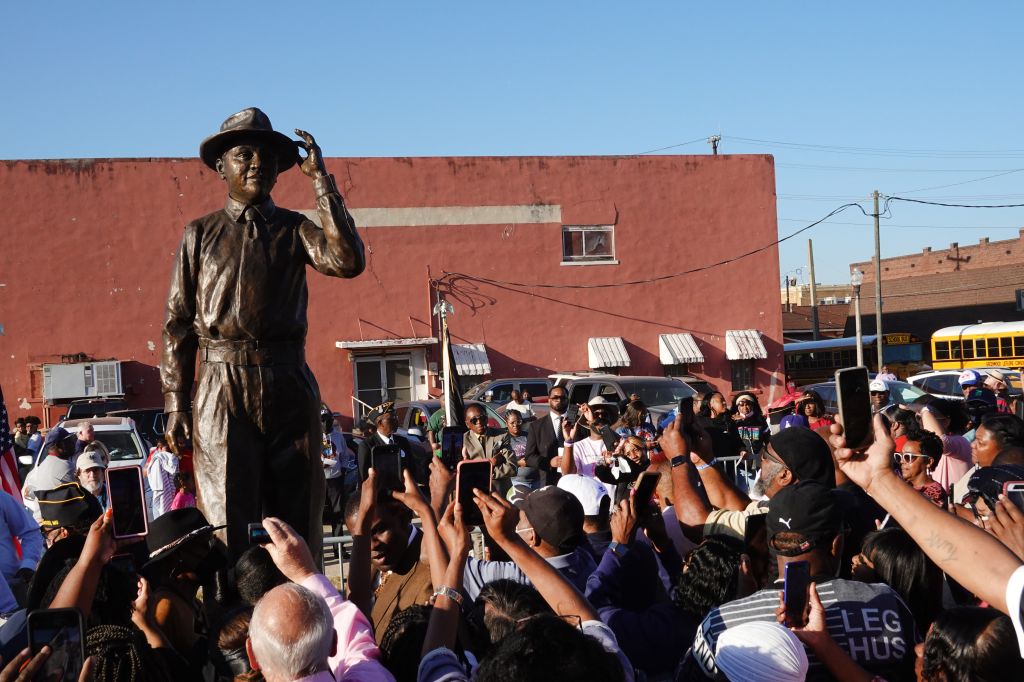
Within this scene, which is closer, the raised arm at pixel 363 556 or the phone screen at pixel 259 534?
the raised arm at pixel 363 556

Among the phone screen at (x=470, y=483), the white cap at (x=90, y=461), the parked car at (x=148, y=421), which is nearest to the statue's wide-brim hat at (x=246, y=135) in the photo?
the phone screen at (x=470, y=483)

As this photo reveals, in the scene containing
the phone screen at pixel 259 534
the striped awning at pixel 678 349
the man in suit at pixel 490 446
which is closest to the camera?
the phone screen at pixel 259 534

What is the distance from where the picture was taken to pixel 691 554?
428 centimetres

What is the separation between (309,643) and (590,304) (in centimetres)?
2719

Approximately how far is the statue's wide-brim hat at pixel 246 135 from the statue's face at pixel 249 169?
39mm

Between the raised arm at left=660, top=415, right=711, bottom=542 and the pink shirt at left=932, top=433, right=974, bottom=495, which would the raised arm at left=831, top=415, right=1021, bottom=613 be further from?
the pink shirt at left=932, top=433, right=974, bottom=495

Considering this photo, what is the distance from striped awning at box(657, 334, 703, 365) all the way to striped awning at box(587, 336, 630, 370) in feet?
Answer: 3.46

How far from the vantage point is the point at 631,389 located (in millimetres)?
20016

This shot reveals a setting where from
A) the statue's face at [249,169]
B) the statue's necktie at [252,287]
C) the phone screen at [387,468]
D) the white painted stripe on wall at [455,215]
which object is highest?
the white painted stripe on wall at [455,215]

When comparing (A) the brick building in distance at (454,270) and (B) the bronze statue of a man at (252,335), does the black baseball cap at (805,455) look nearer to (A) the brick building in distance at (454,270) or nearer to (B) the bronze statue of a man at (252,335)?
(B) the bronze statue of a man at (252,335)

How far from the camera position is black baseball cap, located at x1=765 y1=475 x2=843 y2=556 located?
3.85 metres

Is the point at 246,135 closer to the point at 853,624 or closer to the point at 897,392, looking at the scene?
the point at 853,624

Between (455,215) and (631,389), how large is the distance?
1041cm

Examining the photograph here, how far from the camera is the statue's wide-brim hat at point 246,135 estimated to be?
5.67m
